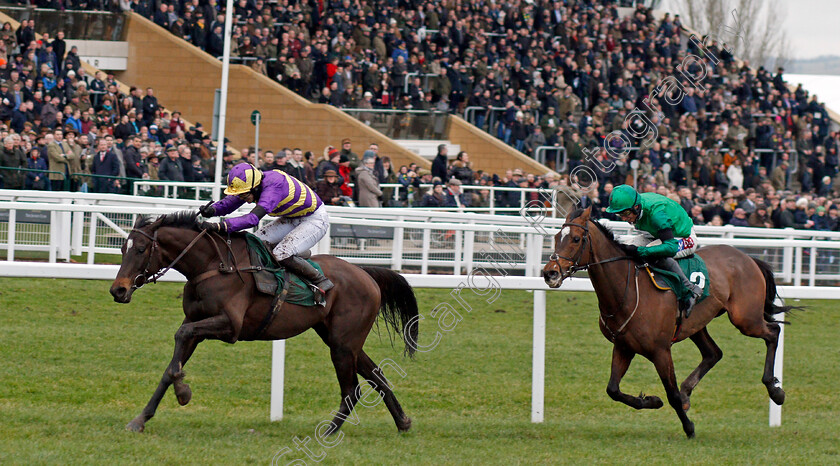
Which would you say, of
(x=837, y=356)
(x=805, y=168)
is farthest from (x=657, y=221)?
(x=805, y=168)

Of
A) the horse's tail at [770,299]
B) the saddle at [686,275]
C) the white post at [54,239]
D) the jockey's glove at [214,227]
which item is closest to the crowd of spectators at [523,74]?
the horse's tail at [770,299]

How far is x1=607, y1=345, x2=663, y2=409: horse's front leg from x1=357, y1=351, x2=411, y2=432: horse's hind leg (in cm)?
131

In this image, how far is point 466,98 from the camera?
74.0 feet

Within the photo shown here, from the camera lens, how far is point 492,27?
83.4 ft

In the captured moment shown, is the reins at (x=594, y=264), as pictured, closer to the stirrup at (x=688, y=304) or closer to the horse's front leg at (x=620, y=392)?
the horse's front leg at (x=620, y=392)

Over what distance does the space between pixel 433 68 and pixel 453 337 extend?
1303 centimetres

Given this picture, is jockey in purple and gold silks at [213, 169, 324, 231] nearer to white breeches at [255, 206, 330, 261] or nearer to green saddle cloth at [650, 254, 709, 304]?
white breeches at [255, 206, 330, 261]

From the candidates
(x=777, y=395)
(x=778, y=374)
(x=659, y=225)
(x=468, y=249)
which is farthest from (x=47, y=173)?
(x=777, y=395)

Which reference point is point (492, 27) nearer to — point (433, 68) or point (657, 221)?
point (433, 68)

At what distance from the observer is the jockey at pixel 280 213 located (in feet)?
21.5

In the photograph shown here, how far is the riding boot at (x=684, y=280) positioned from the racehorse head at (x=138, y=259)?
3189mm

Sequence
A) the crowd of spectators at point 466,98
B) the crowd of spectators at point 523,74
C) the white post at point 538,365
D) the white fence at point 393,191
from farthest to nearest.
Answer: the crowd of spectators at point 523,74, the crowd of spectators at point 466,98, the white fence at point 393,191, the white post at point 538,365

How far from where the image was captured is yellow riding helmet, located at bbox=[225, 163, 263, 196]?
6555 millimetres

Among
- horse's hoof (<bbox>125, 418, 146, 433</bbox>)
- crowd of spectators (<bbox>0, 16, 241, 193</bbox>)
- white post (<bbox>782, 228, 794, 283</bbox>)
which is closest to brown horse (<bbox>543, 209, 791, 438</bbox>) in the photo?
horse's hoof (<bbox>125, 418, 146, 433</bbox>)
